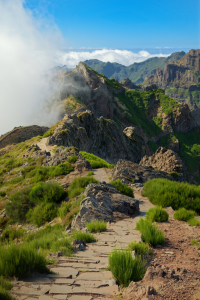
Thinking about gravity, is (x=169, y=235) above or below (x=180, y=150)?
above

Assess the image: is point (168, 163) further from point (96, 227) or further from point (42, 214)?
point (96, 227)

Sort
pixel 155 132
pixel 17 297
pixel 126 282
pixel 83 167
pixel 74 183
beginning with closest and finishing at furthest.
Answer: pixel 17 297
pixel 126 282
pixel 74 183
pixel 83 167
pixel 155 132

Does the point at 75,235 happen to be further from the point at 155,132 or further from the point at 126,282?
the point at 155,132

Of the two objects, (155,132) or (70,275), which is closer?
(70,275)

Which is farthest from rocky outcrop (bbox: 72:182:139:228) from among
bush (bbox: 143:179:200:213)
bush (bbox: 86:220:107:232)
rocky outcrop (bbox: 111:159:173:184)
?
rocky outcrop (bbox: 111:159:173:184)

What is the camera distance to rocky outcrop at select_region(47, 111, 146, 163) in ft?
101

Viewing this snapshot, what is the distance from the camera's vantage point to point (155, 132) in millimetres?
132500

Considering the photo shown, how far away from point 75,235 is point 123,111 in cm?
12492

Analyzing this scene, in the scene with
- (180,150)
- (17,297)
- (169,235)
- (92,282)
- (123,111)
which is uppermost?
(123,111)

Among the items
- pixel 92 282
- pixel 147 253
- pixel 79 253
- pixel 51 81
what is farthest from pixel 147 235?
pixel 51 81

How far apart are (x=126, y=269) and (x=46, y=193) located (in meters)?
8.03

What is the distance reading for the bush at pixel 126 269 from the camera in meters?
3.47

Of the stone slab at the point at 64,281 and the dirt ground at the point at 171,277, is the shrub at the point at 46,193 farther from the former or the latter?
the stone slab at the point at 64,281

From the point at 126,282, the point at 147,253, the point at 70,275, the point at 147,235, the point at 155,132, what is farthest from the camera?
the point at 155,132
